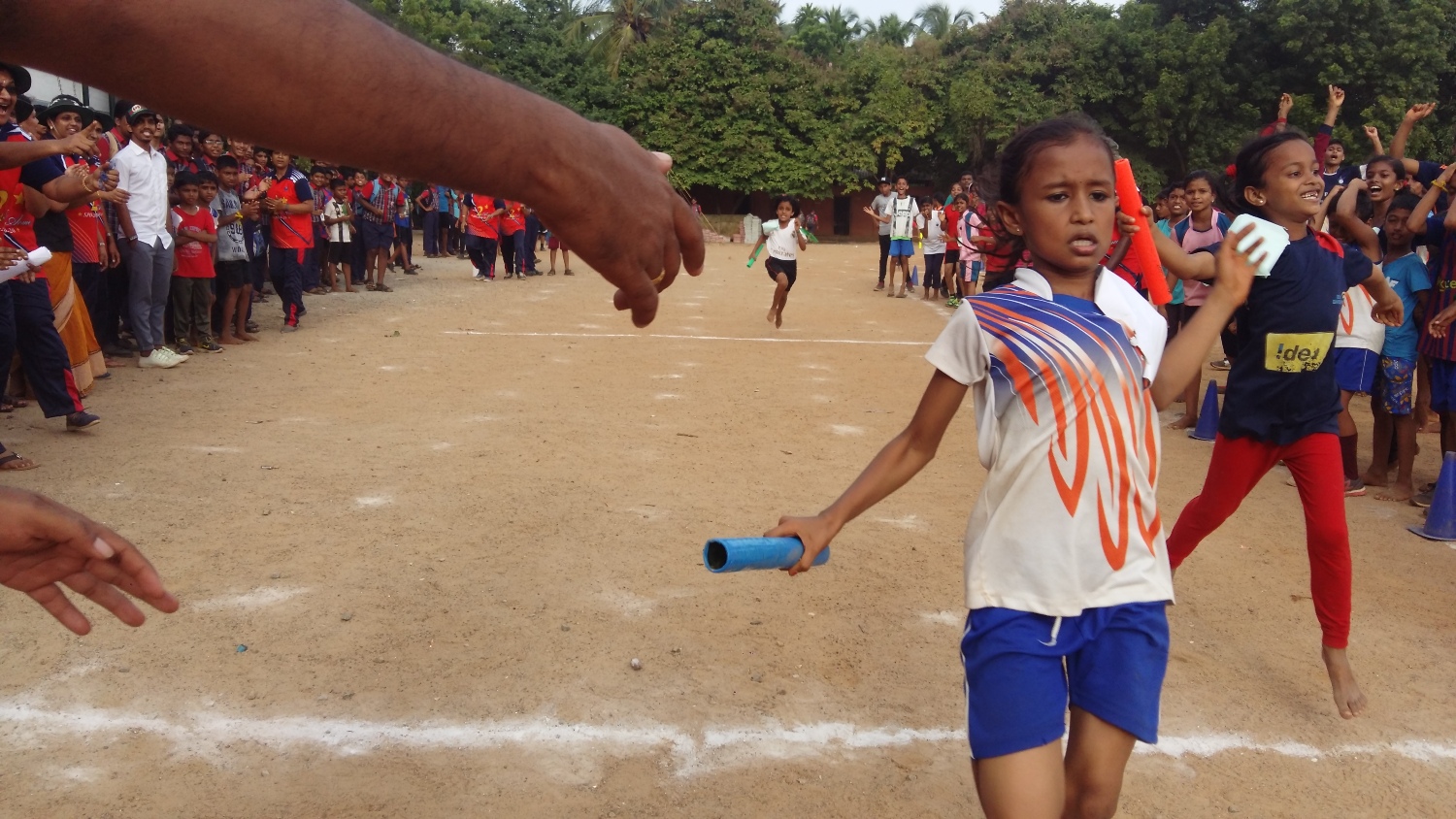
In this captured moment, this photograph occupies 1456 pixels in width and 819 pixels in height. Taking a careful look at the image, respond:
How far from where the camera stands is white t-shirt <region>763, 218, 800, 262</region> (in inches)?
541

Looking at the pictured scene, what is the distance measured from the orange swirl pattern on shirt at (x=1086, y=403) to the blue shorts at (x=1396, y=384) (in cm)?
520

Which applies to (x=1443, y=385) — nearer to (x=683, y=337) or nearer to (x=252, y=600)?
(x=252, y=600)

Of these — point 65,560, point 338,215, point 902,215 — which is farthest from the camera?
point 902,215

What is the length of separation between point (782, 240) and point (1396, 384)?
325 inches

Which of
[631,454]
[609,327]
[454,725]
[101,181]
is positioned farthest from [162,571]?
[609,327]

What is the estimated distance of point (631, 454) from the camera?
6.81m

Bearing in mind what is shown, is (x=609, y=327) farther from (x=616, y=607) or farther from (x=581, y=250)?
(x=581, y=250)

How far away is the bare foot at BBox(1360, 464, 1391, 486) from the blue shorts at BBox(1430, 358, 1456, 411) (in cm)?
56

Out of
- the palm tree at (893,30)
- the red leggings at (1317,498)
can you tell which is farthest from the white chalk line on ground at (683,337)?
the palm tree at (893,30)

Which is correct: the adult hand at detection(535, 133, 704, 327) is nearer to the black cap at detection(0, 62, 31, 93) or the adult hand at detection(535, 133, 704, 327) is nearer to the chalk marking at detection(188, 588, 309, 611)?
the chalk marking at detection(188, 588, 309, 611)

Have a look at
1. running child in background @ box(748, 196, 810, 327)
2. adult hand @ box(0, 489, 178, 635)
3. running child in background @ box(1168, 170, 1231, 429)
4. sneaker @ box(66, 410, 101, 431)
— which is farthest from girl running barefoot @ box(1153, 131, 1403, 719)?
running child in background @ box(748, 196, 810, 327)

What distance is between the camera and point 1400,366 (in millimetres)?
6711

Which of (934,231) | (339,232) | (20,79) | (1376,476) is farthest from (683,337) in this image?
(1376,476)

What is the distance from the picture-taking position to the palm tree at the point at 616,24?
40219 mm
